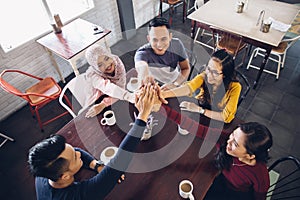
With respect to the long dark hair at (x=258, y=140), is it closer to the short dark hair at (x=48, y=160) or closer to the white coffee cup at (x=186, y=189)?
the white coffee cup at (x=186, y=189)

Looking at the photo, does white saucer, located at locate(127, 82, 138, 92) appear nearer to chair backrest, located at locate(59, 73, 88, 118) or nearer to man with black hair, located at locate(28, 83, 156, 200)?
chair backrest, located at locate(59, 73, 88, 118)

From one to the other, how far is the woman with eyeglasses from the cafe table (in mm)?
109

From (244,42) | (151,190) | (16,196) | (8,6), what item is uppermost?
(8,6)

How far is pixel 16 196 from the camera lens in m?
2.29

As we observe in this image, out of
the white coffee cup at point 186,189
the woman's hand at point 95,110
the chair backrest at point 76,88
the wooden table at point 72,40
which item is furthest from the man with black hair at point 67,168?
the wooden table at point 72,40

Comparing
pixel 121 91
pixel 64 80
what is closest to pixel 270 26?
pixel 121 91

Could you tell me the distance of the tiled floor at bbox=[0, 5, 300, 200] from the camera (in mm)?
2408

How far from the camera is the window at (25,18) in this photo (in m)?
2.75

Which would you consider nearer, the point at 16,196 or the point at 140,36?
the point at 16,196

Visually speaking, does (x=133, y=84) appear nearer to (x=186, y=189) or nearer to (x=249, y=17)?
(x=186, y=189)

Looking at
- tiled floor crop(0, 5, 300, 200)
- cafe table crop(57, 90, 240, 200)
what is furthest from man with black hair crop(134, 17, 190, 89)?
tiled floor crop(0, 5, 300, 200)

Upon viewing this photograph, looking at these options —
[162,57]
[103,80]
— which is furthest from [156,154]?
[162,57]

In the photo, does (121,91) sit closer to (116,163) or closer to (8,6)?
(116,163)

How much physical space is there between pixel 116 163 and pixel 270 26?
2493 mm
